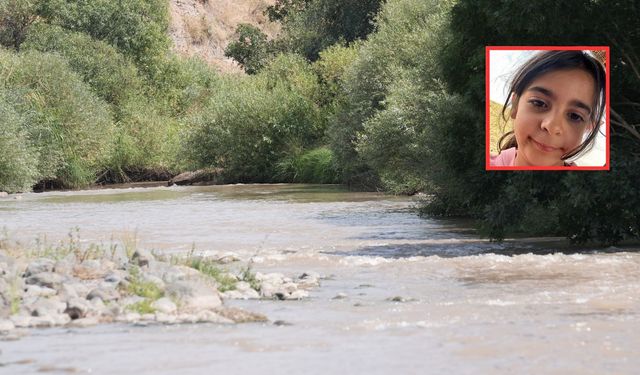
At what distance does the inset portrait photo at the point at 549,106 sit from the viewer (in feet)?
70.7

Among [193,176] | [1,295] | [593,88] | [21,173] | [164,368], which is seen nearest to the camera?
[164,368]

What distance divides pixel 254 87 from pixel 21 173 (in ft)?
51.3

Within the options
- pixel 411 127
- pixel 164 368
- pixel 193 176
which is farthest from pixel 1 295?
pixel 193 176

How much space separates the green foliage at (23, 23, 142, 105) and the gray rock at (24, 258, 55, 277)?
49.2 meters

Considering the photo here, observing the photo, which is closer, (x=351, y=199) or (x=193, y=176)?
(x=351, y=199)

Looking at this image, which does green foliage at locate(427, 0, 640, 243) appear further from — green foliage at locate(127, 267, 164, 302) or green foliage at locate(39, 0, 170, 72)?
green foliage at locate(39, 0, 170, 72)

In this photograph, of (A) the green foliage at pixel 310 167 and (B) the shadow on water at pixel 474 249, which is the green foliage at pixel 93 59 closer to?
(A) the green foliage at pixel 310 167

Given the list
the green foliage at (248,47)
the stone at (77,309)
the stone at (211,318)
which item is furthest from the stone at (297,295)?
the green foliage at (248,47)

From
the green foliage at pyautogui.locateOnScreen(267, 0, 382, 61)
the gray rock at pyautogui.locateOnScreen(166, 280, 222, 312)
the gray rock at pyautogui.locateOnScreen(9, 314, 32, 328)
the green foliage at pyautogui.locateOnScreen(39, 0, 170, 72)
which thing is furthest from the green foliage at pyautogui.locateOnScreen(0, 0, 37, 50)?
the gray rock at pyautogui.locateOnScreen(9, 314, 32, 328)

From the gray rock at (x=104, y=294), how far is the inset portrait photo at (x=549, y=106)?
8893mm

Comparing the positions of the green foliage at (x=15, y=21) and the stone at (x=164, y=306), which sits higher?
the green foliage at (x=15, y=21)

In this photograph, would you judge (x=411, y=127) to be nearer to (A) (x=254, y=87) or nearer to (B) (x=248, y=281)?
(B) (x=248, y=281)

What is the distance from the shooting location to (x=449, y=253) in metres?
24.0

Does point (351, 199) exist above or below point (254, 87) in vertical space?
below
